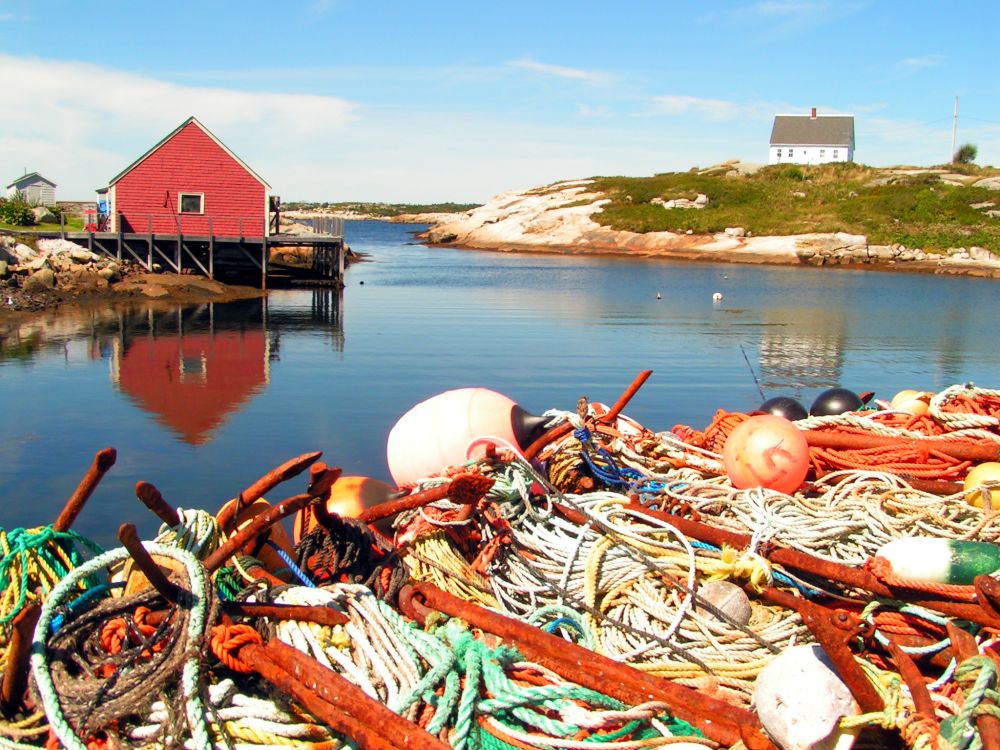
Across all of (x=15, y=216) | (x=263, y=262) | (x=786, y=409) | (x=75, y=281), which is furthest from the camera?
(x=15, y=216)

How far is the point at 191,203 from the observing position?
33.2 metres

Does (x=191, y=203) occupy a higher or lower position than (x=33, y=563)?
higher

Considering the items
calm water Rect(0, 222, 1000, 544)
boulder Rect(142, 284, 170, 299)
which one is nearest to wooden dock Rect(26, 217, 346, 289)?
calm water Rect(0, 222, 1000, 544)

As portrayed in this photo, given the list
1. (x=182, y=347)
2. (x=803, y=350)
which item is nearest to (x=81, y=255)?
(x=182, y=347)

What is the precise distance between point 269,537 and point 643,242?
5888cm

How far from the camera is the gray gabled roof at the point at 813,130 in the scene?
92062mm

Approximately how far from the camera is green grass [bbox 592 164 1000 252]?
5459 centimetres

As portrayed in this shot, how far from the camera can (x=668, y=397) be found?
550 inches

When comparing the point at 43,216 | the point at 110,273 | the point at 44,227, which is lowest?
the point at 110,273

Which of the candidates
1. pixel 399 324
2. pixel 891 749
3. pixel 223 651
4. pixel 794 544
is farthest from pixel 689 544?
pixel 399 324

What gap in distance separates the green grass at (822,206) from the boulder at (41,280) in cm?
4377

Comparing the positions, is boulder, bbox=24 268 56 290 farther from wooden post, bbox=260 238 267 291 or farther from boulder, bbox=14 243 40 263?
wooden post, bbox=260 238 267 291

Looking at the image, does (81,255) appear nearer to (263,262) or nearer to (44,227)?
(263,262)

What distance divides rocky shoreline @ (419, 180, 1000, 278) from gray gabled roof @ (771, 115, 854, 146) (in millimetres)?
23380
